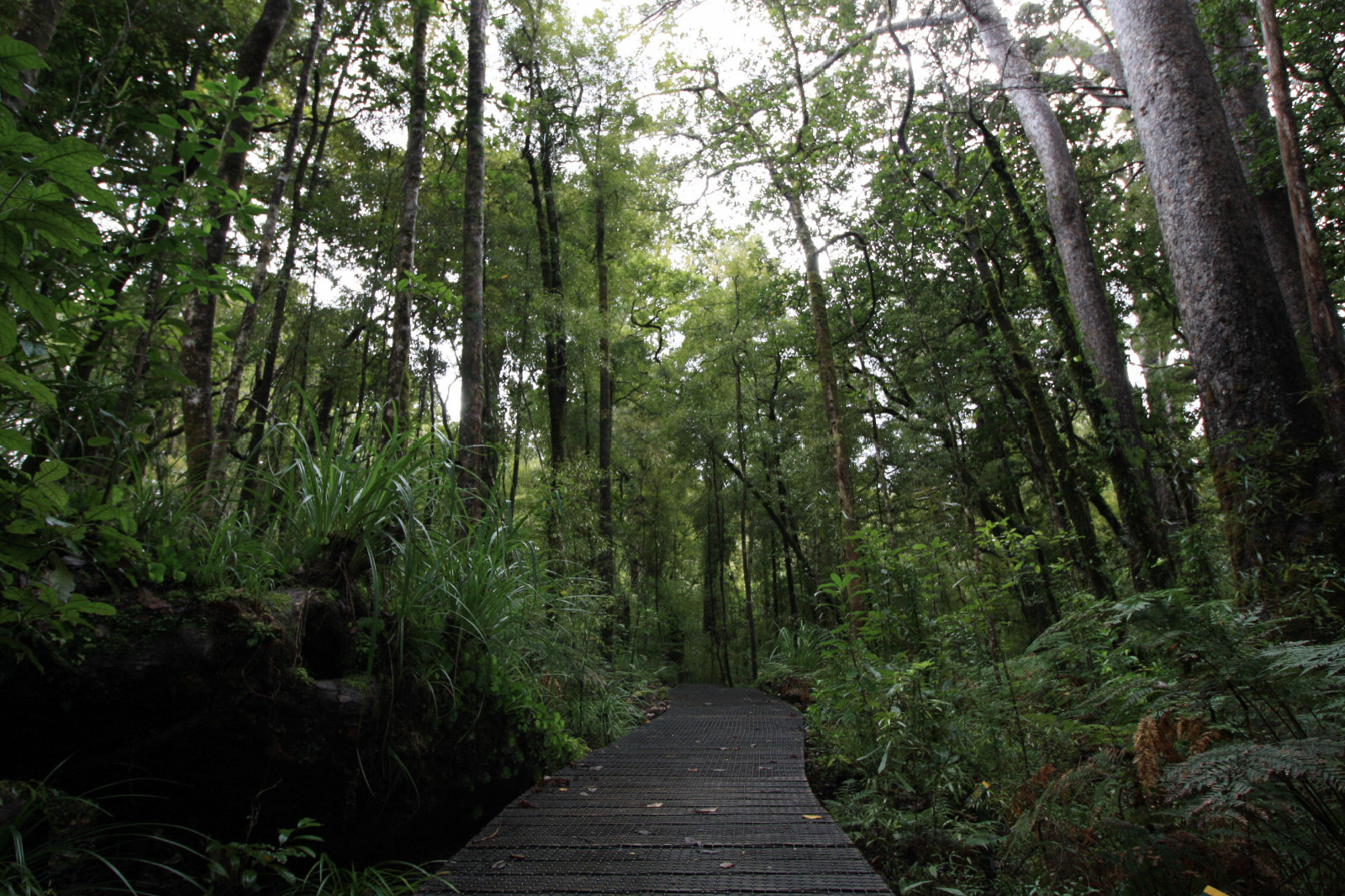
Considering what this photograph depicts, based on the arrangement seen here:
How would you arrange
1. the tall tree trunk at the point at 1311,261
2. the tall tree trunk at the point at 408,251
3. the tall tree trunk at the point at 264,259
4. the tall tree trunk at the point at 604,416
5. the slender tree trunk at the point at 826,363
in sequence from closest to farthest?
1. the tall tree trunk at the point at 1311,261
2. the tall tree trunk at the point at 408,251
3. the tall tree trunk at the point at 264,259
4. the slender tree trunk at the point at 826,363
5. the tall tree trunk at the point at 604,416

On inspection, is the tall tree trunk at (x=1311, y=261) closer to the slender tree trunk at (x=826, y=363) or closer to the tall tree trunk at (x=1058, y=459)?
the tall tree trunk at (x=1058, y=459)

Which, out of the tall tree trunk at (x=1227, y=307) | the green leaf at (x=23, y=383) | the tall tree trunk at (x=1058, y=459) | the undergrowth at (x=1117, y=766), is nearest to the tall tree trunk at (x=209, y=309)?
the green leaf at (x=23, y=383)

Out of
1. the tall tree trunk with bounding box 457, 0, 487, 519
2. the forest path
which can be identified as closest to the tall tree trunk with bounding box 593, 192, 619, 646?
the tall tree trunk with bounding box 457, 0, 487, 519

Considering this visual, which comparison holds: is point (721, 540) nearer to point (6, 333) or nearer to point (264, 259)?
point (264, 259)

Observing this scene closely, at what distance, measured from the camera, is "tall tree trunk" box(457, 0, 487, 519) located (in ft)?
15.0

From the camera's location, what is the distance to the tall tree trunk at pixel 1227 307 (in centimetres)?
292

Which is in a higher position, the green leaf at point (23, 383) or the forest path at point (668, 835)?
the green leaf at point (23, 383)

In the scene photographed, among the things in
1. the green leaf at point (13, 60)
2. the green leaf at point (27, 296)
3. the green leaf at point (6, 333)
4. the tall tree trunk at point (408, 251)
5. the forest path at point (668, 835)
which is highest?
the tall tree trunk at point (408, 251)

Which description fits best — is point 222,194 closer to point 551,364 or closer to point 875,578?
point 875,578

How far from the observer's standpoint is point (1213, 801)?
1545 mm

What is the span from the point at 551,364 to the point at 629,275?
3.49 metres

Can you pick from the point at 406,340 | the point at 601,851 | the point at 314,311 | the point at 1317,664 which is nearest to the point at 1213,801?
the point at 1317,664

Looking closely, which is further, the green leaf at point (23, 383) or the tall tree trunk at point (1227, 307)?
the tall tree trunk at point (1227, 307)

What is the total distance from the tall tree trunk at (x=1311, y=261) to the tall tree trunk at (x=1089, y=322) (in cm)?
137
